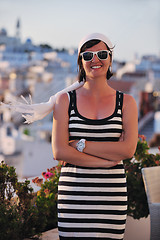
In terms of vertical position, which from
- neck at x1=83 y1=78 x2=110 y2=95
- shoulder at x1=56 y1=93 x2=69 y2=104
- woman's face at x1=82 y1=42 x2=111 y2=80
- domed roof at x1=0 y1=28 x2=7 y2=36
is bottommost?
shoulder at x1=56 y1=93 x2=69 y2=104

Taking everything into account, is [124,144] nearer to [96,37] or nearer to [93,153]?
[93,153]

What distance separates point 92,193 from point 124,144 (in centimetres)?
25

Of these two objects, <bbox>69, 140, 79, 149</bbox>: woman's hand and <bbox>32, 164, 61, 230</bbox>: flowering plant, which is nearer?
<bbox>69, 140, 79, 149</bbox>: woman's hand

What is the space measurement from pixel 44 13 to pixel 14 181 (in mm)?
59807

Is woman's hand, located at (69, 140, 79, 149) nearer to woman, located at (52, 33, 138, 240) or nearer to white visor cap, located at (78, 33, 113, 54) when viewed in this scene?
woman, located at (52, 33, 138, 240)

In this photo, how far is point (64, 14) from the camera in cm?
5456

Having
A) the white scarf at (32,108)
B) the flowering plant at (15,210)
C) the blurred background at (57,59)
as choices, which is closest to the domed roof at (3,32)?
the blurred background at (57,59)

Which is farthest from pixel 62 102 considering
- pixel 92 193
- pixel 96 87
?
pixel 92 193

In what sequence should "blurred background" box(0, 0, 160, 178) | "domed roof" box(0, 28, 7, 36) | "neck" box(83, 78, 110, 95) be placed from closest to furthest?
"neck" box(83, 78, 110, 95)
"blurred background" box(0, 0, 160, 178)
"domed roof" box(0, 28, 7, 36)

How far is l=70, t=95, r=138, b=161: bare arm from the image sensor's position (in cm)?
174

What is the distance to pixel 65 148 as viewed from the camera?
175 cm

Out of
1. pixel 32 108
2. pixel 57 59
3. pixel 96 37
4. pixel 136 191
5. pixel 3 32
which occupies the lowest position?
pixel 136 191

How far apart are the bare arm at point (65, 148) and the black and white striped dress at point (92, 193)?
24 mm

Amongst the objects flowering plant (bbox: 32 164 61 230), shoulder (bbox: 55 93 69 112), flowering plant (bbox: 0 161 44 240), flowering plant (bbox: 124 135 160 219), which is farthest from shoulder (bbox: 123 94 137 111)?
flowering plant (bbox: 124 135 160 219)
